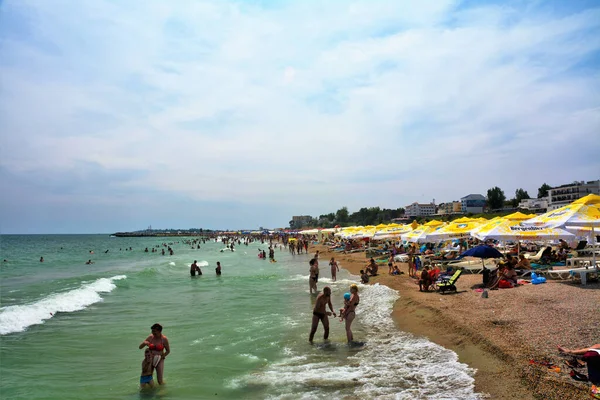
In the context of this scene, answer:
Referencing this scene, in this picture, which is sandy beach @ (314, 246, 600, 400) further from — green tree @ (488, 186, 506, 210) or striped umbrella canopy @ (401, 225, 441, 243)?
green tree @ (488, 186, 506, 210)

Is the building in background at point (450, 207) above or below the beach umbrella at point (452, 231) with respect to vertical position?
above

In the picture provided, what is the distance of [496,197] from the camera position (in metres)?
101

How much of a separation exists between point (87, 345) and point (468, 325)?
928 centimetres

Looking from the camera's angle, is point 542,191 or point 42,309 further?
point 542,191

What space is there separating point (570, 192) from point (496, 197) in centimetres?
1627

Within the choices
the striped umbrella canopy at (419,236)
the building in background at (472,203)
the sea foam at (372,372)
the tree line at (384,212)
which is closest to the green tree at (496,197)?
the tree line at (384,212)

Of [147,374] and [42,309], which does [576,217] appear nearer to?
[147,374]

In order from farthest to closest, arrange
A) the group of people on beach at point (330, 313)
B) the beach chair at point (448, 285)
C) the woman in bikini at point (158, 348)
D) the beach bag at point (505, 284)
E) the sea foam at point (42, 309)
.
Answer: the beach chair at point (448, 285)
the sea foam at point (42, 309)
the beach bag at point (505, 284)
the group of people on beach at point (330, 313)
the woman in bikini at point (158, 348)

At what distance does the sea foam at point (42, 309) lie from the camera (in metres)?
12.6

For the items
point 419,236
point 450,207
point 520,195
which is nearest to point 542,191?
point 520,195

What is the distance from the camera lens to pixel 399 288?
49.8 ft

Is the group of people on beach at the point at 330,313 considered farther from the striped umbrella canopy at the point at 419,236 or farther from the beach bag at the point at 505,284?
the striped umbrella canopy at the point at 419,236

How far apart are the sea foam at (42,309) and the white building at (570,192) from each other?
90.7 metres

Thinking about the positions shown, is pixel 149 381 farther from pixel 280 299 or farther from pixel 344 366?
pixel 280 299
